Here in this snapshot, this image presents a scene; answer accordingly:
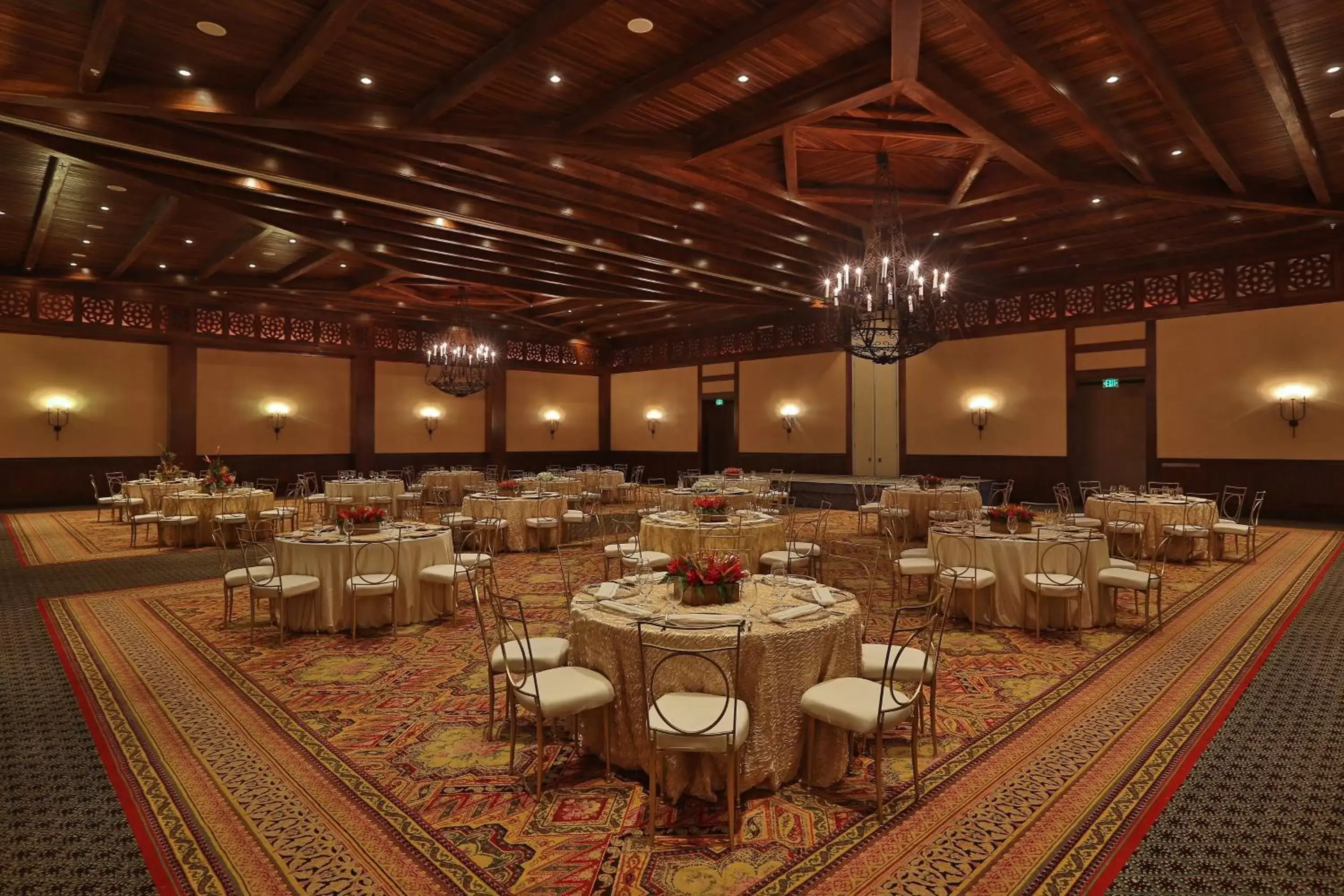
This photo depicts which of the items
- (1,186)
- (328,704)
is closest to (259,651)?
(328,704)

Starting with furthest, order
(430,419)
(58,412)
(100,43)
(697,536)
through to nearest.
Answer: (430,419), (58,412), (697,536), (100,43)

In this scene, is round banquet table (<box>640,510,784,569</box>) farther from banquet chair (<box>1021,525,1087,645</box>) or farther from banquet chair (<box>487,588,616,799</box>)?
banquet chair (<box>487,588,616,799</box>)

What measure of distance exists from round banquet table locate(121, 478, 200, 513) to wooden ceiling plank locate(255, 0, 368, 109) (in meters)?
7.21

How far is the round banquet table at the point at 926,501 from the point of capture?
397 inches

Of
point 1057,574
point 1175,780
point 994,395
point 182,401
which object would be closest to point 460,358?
point 182,401

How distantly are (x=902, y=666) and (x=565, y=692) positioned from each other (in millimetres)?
1536

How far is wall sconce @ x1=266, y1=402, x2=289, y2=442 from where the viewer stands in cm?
1603

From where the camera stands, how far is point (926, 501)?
33.6 ft

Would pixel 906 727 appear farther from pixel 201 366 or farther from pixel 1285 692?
pixel 201 366

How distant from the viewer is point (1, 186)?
28.4 ft

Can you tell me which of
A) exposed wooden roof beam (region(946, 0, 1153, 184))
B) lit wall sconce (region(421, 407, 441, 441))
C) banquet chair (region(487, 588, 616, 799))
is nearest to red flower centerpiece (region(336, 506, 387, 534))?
banquet chair (region(487, 588, 616, 799))

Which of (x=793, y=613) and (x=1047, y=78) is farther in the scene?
(x=1047, y=78)

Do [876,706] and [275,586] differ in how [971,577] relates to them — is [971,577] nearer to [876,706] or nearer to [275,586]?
[876,706]

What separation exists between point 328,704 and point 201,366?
14063mm
